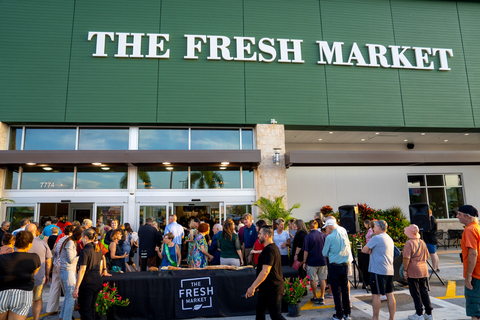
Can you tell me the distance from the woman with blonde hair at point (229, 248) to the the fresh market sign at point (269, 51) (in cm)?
799

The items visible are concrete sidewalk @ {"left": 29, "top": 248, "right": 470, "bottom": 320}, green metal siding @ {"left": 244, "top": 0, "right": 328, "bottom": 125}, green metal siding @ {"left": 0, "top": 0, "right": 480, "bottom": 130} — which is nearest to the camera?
concrete sidewalk @ {"left": 29, "top": 248, "right": 470, "bottom": 320}

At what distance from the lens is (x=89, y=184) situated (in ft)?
39.4


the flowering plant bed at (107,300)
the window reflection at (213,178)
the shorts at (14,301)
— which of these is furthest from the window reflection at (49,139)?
the shorts at (14,301)

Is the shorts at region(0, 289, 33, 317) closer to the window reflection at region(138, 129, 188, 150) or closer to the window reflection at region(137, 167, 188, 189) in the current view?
the window reflection at region(137, 167, 188, 189)

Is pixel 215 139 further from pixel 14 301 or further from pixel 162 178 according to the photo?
pixel 14 301

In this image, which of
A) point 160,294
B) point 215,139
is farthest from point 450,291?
point 215,139

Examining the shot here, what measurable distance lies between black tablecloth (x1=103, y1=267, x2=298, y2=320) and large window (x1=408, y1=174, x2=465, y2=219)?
14751 millimetres

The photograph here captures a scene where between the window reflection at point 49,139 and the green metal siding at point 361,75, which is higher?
the green metal siding at point 361,75

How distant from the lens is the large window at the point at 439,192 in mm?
17219

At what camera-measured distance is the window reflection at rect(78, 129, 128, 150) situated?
12.2m

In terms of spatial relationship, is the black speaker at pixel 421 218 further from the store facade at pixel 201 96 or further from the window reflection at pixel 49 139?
the window reflection at pixel 49 139

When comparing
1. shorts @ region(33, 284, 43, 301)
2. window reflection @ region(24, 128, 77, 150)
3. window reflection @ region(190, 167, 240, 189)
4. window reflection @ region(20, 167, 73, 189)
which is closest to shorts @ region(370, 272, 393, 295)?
shorts @ region(33, 284, 43, 301)

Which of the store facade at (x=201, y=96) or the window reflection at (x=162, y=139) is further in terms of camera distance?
the window reflection at (x=162, y=139)

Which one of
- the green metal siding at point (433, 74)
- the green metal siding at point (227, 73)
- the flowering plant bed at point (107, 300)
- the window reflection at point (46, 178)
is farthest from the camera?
the green metal siding at point (433, 74)
